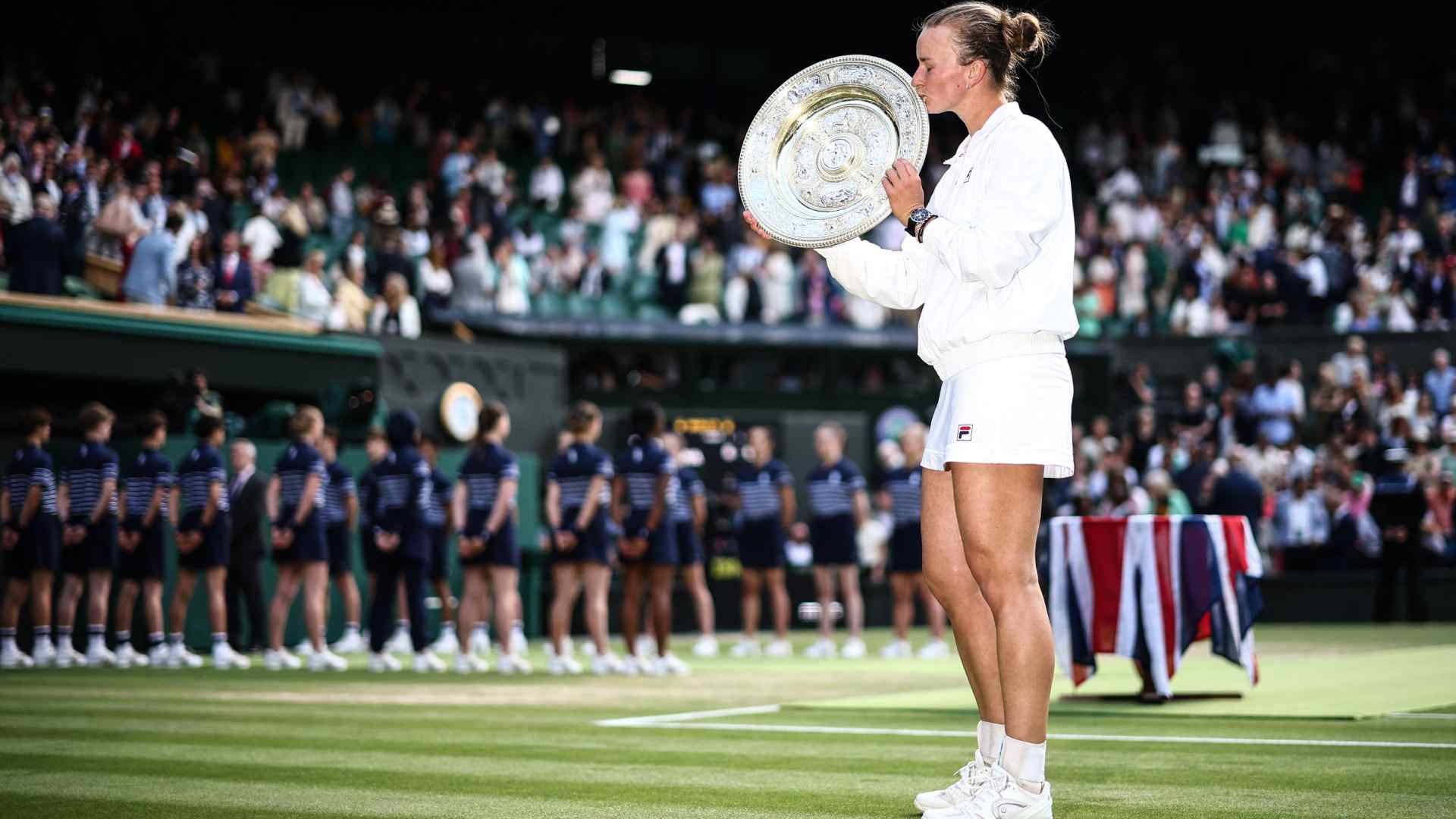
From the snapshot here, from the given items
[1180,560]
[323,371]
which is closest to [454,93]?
[323,371]

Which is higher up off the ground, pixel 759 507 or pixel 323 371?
pixel 323 371

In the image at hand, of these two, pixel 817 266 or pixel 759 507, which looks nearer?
pixel 759 507

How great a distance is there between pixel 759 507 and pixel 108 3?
13.6m

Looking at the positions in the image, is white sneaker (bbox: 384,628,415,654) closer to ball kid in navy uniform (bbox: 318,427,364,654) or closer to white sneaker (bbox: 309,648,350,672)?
ball kid in navy uniform (bbox: 318,427,364,654)

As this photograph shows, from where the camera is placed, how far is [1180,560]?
9430 millimetres

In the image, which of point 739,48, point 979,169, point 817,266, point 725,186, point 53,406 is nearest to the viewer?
point 979,169

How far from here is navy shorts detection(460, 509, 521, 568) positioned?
1354 cm

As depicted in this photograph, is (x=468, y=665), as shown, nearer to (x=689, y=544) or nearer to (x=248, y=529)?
(x=689, y=544)

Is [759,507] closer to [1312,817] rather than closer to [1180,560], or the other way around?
[1180,560]

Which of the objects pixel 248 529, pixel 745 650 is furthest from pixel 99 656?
pixel 745 650

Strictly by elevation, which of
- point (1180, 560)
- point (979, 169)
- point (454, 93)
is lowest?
point (1180, 560)

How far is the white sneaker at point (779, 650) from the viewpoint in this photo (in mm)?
16656

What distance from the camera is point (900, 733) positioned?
798cm

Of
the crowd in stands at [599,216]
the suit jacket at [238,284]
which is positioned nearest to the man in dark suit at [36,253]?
the crowd in stands at [599,216]
